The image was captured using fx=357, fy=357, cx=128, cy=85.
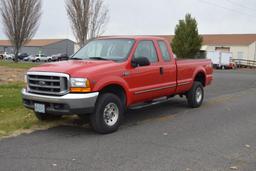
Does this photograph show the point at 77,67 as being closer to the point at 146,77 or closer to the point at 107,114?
the point at 107,114

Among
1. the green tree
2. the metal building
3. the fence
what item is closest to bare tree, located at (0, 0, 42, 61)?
the green tree

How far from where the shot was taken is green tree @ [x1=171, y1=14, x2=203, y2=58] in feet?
162

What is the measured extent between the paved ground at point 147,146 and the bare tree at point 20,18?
2502 centimetres

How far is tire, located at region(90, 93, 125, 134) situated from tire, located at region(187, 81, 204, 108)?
3.38 meters

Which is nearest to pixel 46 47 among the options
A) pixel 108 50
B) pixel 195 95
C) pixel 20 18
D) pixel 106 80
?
pixel 20 18

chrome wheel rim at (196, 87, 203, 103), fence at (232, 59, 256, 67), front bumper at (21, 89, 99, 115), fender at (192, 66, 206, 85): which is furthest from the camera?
fence at (232, 59, 256, 67)

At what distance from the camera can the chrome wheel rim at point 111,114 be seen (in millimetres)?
7022

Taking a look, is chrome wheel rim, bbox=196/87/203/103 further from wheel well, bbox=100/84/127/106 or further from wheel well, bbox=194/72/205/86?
wheel well, bbox=100/84/127/106

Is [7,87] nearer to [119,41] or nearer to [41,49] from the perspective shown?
[119,41]

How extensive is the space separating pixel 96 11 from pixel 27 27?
7772 millimetres

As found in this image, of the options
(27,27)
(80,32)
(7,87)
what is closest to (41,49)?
(27,27)

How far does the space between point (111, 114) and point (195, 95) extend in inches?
151

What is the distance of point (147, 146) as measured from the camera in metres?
6.11

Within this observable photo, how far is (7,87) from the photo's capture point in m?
12.6
